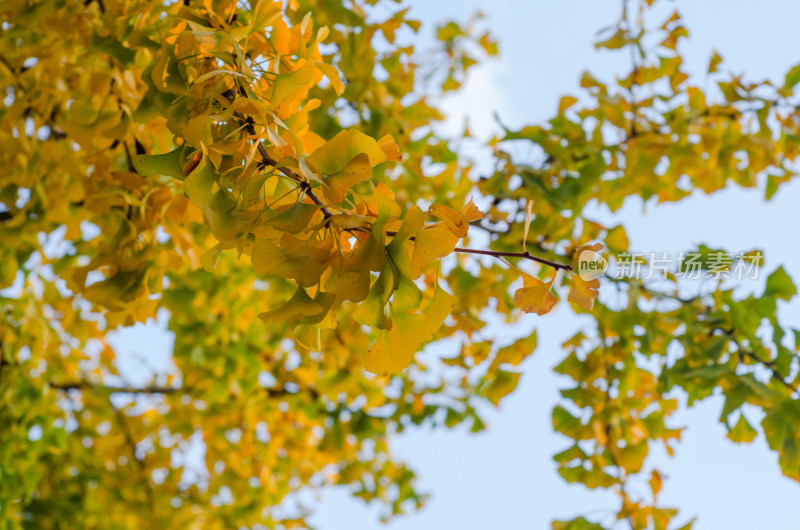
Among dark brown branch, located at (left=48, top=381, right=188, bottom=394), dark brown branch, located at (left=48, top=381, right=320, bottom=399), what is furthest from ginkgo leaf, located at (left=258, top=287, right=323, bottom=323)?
dark brown branch, located at (left=48, top=381, right=188, bottom=394)

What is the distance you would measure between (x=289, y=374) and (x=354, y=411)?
14 cm

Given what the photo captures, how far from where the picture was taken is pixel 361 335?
3.48 feet

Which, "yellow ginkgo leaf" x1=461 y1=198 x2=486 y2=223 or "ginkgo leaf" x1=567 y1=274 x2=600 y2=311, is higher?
"yellow ginkgo leaf" x1=461 y1=198 x2=486 y2=223

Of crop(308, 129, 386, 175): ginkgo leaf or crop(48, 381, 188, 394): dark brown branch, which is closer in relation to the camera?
crop(308, 129, 386, 175): ginkgo leaf

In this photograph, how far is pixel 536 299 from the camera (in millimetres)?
348

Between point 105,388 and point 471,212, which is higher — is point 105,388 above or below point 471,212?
above

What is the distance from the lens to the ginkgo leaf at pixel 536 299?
1.14 ft

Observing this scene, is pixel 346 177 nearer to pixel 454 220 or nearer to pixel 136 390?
pixel 454 220

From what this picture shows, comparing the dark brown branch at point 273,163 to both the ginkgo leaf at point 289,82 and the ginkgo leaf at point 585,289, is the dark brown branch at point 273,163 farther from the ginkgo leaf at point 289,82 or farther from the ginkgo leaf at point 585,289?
the ginkgo leaf at point 585,289

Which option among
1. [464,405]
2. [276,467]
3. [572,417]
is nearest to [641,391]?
[572,417]

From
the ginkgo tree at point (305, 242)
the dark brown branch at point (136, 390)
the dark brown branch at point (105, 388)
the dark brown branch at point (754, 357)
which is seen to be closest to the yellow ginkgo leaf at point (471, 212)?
the ginkgo tree at point (305, 242)

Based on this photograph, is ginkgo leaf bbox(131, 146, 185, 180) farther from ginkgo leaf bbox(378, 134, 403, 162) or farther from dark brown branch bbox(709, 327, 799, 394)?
dark brown branch bbox(709, 327, 799, 394)

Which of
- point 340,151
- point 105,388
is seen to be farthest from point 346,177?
point 105,388

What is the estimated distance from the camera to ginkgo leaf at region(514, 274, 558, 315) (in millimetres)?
347
